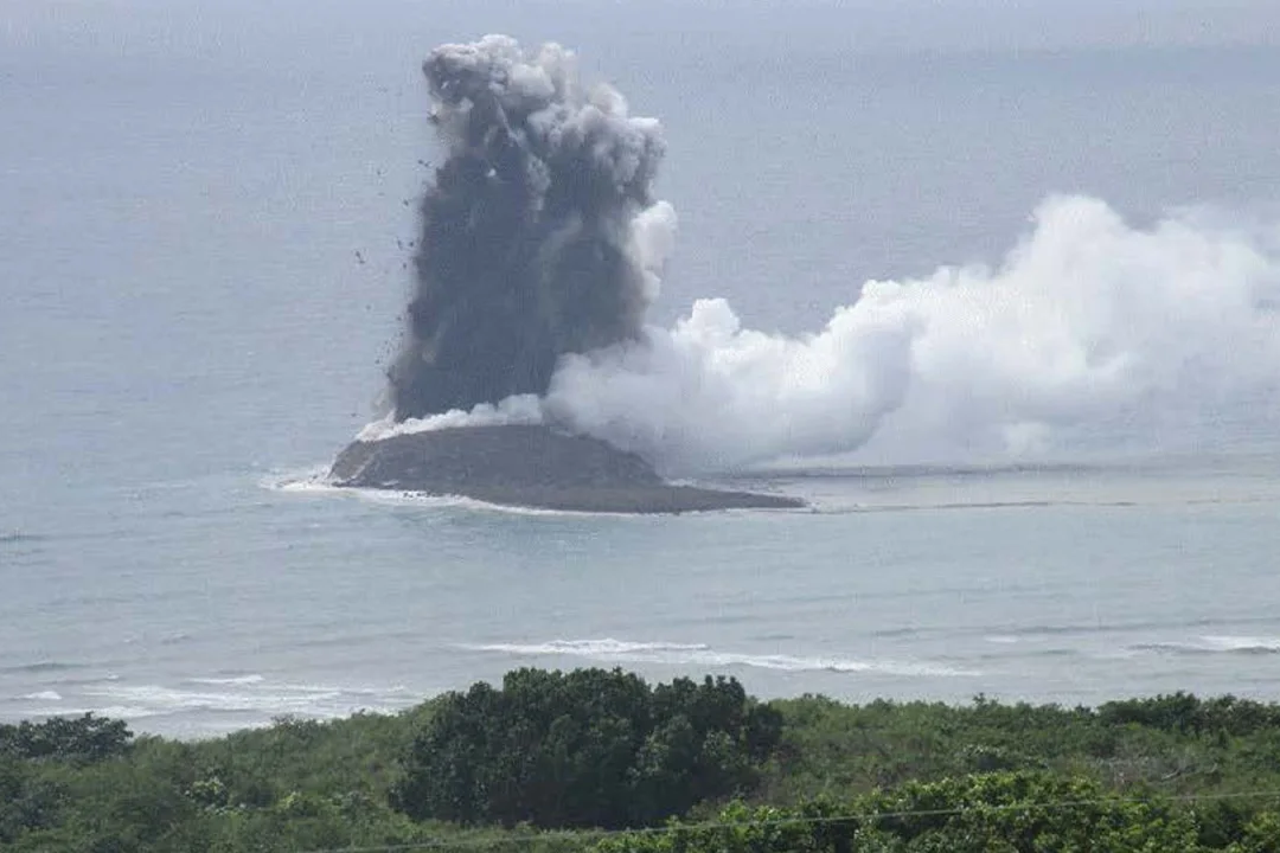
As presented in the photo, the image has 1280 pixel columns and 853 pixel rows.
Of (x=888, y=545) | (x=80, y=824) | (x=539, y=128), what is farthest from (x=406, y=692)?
(x=539, y=128)

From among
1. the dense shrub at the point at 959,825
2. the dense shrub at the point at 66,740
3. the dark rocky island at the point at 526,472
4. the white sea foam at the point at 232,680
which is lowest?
the dense shrub at the point at 959,825

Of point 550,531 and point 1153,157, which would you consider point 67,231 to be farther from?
point 550,531

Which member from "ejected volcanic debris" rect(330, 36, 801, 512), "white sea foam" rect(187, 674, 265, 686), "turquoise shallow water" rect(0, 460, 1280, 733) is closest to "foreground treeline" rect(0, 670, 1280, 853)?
"turquoise shallow water" rect(0, 460, 1280, 733)

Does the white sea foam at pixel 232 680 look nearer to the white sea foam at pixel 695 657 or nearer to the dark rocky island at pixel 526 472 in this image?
the white sea foam at pixel 695 657

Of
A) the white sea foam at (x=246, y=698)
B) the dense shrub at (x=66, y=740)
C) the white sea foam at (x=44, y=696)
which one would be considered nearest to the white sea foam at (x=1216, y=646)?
the white sea foam at (x=246, y=698)

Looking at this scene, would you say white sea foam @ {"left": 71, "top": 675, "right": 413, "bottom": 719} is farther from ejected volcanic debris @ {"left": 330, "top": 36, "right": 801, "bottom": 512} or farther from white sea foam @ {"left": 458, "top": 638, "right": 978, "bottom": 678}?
ejected volcanic debris @ {"left": 330, "top": 36, "right": 801, "bottom": 512}

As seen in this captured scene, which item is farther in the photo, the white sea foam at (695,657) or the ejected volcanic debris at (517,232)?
the ejected volcanic debris at (517,232)
